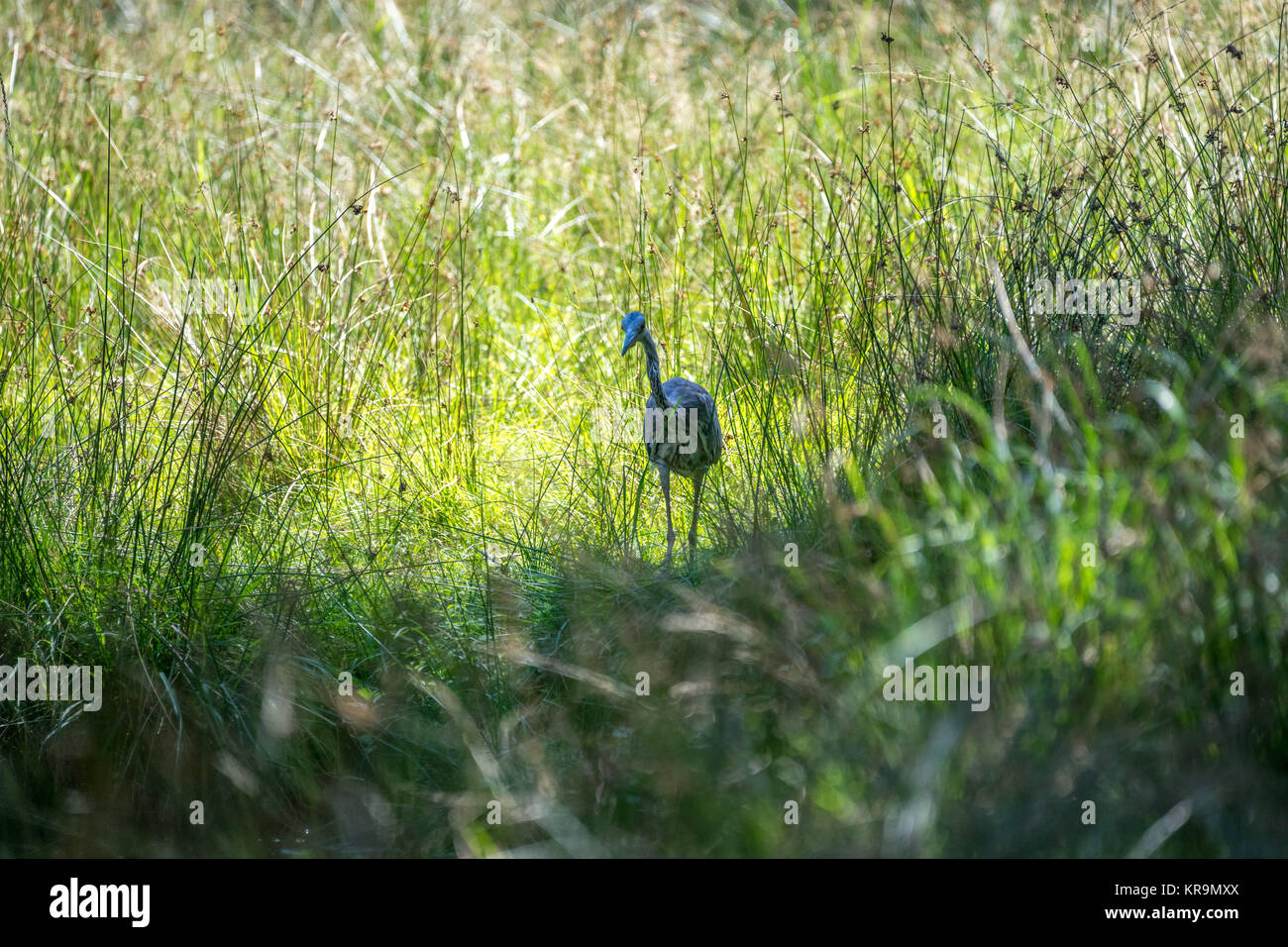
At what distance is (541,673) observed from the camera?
3.55 meters

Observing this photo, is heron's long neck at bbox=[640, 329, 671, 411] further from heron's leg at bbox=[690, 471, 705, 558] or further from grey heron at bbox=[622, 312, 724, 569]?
heron's leg at bbox=[690, 471, 705, 558]

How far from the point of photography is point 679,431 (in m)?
4.12

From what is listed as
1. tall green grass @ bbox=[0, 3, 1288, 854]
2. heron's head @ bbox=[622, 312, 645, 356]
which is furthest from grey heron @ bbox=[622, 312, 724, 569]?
tall green grass @ bbox=[0, 3, 1288, 854]

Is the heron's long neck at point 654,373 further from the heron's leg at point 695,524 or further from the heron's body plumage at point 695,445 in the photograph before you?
the heron's leg at point 695,524

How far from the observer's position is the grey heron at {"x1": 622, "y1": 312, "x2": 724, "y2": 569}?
4086mm

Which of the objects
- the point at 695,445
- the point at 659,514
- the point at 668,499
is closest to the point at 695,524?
the point at 668,499

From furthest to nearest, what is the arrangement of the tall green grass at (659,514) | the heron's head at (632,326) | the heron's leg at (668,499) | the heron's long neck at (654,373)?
the heron's long neck at (654,373) < the heron's head at (632,326) < the heron's leg at (668,499) < the tall green grass at (659,514)

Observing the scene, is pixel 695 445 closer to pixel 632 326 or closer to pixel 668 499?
pixel 668 499

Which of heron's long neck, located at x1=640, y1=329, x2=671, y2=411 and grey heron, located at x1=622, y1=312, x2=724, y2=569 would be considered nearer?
grey heron, located at x1=622, y1=312, x2=724, y2=569

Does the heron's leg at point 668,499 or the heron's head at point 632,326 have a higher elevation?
the heron's head at point 632,326

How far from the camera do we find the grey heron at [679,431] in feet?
13.4

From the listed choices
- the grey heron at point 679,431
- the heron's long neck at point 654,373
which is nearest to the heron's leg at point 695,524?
the grey heron at point 679,431

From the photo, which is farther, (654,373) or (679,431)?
(654,373)
